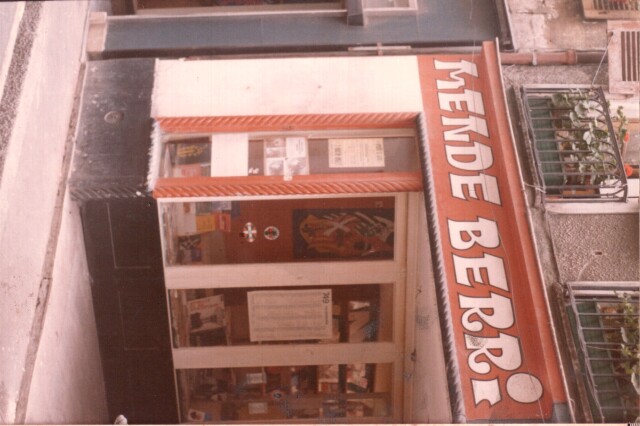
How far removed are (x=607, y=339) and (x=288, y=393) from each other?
3.47 metres

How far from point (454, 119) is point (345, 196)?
1164mm

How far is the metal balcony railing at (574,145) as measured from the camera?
5.36 meters

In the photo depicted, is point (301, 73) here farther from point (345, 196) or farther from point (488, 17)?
point (488, 17)

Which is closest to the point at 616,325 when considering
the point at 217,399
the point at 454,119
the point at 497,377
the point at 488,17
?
the point at 497,377

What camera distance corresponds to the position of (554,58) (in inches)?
239

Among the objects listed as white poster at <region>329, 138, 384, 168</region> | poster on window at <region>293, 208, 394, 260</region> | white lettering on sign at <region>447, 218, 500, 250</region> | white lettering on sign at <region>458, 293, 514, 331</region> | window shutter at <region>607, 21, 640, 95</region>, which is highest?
window shutter at <region>607, 21, 640, 95</region>

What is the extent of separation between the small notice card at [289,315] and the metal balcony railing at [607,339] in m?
2.38

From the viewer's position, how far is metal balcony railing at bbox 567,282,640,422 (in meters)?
4.37

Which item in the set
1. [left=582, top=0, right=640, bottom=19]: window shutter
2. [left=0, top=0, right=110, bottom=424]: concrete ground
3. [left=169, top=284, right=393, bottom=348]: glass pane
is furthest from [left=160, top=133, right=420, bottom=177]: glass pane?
[left=582, top=0, right=640, bottom=19]: window shutter

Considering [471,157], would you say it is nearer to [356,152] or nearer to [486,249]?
[486,249]

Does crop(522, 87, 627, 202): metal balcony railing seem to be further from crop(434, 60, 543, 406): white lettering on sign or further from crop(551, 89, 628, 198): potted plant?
crop(434, 60, 543, 406): white lettering on sign

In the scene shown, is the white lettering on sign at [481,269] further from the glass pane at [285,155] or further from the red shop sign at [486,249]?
the glass pane at [285,155]

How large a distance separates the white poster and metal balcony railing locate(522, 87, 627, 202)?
4.36 feet

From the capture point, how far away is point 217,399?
6.89 meters
